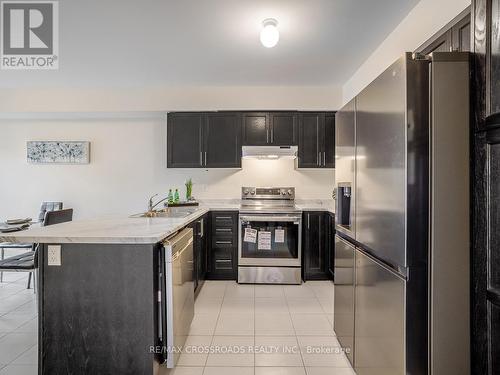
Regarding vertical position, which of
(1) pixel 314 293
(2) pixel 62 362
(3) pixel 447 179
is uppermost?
(3) pixel 447 179

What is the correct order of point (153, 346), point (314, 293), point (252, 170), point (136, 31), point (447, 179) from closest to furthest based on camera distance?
point (447, 179)
point (153, 346)
point (136, 31)
point (314, 293)
point (252, 170)

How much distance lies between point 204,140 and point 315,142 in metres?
1.56

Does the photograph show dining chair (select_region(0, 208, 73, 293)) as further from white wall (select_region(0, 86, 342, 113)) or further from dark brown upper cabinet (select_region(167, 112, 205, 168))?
white wall (select_region(0, 86, 342, 113))

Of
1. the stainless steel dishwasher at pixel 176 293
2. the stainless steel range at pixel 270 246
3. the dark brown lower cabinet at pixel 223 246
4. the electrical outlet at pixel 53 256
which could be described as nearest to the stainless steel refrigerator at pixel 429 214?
the stainless steel dishwasher at pixel 176 293

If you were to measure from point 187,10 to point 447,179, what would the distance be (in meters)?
2.15

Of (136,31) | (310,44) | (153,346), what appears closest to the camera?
(153,346)

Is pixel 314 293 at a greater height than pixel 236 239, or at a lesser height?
lesser

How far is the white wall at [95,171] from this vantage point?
171 inches

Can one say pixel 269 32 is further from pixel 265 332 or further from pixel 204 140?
pixel 265 332

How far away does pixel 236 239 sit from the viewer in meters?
3.64

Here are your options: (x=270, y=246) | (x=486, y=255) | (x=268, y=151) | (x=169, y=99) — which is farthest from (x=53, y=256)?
(x=169, y=99)

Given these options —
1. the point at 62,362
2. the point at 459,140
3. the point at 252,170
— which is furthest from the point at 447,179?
the point at 252,170

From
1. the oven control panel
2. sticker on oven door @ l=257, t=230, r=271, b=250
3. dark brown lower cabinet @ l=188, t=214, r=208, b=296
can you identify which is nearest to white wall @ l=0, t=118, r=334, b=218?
the oven control panel

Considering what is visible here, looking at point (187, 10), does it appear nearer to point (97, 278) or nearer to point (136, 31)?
point (136, 31)
